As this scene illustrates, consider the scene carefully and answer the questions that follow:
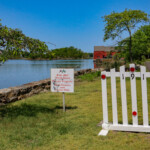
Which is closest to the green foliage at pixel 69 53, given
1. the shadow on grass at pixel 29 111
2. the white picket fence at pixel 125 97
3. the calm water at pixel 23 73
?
the calm water at pixel 23 73

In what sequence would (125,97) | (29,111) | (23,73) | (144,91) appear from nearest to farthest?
(144,91), (125,97), (29,111), (23,73)

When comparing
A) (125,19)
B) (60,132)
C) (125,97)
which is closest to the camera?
(125,97)

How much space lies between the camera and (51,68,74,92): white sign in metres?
7.14

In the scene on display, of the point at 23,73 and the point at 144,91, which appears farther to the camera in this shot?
the point at 23,73

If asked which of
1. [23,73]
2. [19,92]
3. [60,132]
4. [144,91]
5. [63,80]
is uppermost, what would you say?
[23,73]

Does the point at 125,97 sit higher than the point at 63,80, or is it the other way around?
the point at 63,80

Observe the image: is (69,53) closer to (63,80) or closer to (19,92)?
(19,92)

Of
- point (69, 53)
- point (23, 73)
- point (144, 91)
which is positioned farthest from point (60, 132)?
point (69, 53)

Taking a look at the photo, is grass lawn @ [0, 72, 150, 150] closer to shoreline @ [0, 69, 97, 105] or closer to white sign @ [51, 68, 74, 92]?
white sign @ [51, 68, 74, 92]

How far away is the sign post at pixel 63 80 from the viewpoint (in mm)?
7137

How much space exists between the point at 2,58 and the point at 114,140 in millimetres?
3527

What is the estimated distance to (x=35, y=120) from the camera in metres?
6.01

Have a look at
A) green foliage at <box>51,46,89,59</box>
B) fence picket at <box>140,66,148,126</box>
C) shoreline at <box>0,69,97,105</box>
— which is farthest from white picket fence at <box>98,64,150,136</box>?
green foliage at <box>51,46,89,59</box>

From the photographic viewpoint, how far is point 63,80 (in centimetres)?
→ 721
